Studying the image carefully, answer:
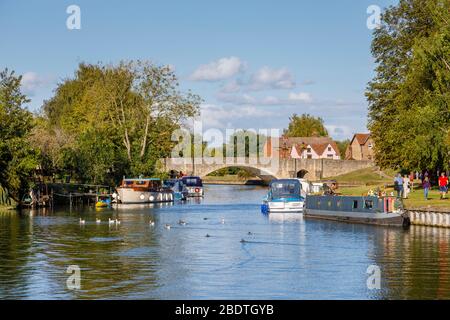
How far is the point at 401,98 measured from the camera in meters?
83.6

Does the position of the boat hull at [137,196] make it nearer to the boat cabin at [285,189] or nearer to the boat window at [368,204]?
the boat cabin at [285,189]

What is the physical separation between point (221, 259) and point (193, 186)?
83652mm

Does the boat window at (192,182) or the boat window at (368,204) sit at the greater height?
the boat window at (192,182)

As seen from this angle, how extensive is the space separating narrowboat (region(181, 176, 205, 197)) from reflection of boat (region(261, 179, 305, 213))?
38524 millimetres

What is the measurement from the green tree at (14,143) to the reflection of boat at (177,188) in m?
26.8

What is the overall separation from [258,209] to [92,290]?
57228mm

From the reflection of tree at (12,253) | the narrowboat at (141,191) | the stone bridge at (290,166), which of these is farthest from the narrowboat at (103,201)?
the stone bridge at (290,166)

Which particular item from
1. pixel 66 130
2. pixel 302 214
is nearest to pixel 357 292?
pixel 302 214

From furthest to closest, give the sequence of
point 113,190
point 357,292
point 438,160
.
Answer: point 113,190, point 438,160, point 357,292

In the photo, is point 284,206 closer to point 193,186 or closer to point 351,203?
point 351,203

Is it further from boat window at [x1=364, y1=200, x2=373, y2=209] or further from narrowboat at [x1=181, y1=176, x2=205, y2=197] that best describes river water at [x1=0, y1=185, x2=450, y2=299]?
narrowboat at [x1=181, y1=176, x2=205, y2=197]

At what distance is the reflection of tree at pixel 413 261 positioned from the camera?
3853 cm

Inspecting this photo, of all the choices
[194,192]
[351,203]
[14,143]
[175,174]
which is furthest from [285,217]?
[175,174]
